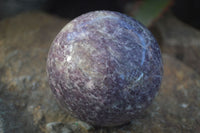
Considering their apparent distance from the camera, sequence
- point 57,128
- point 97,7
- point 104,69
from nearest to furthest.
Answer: point 104,69, point 57,128, point 97,7

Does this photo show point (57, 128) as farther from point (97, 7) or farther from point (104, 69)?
point (97, 7)

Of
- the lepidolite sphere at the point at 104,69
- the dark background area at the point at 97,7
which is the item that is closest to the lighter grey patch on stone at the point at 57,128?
the lepidolite sphere at the point at 104,69

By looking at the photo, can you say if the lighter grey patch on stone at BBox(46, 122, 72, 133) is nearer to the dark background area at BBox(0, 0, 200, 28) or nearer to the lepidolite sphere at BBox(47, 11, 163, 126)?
the lepidolite sphere at BBox(47, 11, 163, 126)

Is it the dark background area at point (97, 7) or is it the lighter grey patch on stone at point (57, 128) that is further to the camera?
the dark background area at point (97, 7)

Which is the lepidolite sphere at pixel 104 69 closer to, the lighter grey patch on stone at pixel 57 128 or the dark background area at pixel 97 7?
the lighter grey patch on stone at pixel 57 128

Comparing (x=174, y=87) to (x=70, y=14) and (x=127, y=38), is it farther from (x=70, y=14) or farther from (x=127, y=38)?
(x=70, y=14)

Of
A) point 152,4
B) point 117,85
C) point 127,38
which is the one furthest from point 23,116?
point 152,4

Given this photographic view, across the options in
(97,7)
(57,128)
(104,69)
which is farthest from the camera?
(97,7)

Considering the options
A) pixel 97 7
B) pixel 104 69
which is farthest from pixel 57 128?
pixel 97 7
